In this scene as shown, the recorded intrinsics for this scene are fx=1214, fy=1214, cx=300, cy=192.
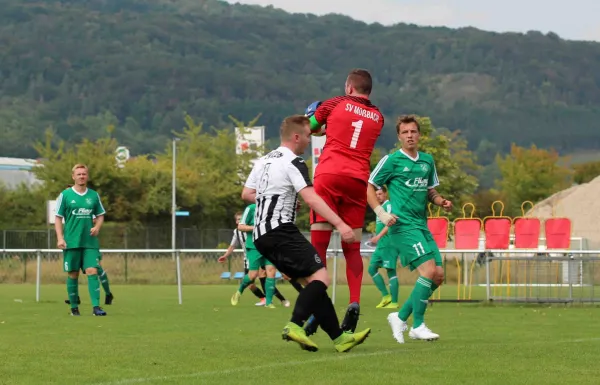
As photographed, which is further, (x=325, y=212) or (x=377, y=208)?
(x=377, y=208)

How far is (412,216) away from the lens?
11.1 m

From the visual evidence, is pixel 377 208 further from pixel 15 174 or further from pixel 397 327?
pixel 15 174

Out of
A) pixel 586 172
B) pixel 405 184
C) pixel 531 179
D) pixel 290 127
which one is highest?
pixel 586 172

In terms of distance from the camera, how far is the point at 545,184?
4427 inches

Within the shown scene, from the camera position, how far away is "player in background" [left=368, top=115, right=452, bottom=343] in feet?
36.0

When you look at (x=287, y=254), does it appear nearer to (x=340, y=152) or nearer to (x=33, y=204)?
(x=340, y=152)

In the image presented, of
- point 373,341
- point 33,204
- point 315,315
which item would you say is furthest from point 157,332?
point 33,204

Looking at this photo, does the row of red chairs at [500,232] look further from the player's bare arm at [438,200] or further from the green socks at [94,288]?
the player's bare arm at [438,200]

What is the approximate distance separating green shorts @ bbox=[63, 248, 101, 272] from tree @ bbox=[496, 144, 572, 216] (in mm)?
95886

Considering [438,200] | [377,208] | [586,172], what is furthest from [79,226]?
[586,172]

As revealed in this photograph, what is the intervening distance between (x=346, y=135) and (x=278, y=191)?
59.3 inches

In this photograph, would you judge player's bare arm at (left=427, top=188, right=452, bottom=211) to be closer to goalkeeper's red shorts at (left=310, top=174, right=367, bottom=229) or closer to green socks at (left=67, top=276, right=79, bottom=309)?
goalkeeper's red shorts at (left=310, top=174, right=367, bottom=229)

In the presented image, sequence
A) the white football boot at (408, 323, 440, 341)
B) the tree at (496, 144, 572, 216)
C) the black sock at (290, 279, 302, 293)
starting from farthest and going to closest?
the tree at (496, 144, 572, 216) → the white football boot at (408, 323, 440, 341) → the black sock at (290, 279, 302, 293)

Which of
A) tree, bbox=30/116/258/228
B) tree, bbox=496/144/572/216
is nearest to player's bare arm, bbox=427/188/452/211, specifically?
tree, bbox=30/116/258/228
